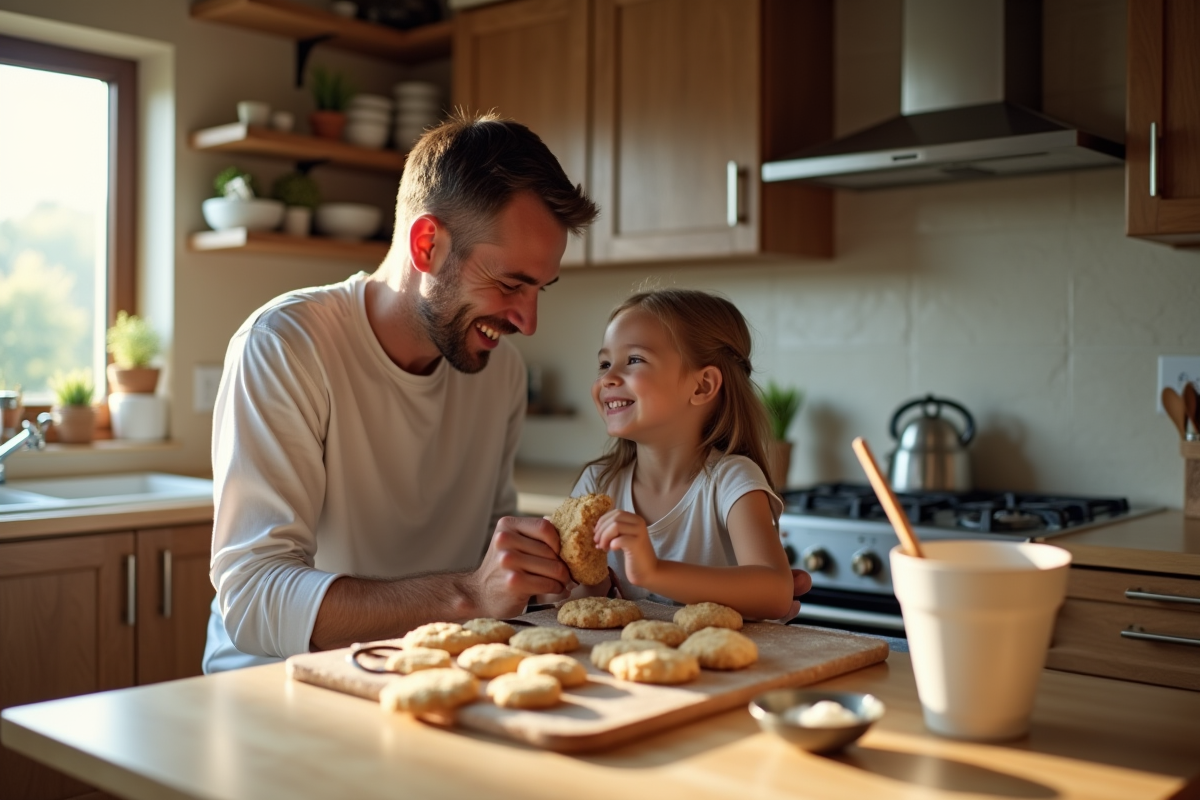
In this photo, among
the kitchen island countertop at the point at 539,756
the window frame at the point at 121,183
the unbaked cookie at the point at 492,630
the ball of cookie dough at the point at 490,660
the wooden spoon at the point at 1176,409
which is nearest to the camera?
the kitchen island countertop at the point at 539,756

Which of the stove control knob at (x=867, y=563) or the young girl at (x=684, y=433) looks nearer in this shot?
the young girl at (x=684, y=433)

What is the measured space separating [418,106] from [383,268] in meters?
1.85

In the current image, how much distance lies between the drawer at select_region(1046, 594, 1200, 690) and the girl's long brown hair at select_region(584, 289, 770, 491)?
739 millimetres

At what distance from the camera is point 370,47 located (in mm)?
3781

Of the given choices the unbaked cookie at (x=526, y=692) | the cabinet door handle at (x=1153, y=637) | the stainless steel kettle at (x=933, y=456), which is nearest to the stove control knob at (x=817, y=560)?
the stainless steel kettle at (x=933, y=456)

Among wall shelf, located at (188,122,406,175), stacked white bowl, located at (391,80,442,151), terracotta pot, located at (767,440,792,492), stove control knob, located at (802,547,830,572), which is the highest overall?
stacked white bowl, located at (391,80,442,151)

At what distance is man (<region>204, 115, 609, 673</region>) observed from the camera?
1.55 meters

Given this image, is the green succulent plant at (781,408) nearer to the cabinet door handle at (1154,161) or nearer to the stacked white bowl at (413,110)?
the cabinet door handle at (1154,161)

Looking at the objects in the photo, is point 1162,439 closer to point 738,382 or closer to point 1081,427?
point 1081,427

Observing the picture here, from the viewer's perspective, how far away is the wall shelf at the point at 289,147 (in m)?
3.26

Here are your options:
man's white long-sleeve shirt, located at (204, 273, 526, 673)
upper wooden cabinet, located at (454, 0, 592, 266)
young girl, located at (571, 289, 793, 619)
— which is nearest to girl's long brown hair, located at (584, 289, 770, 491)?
young girl, located at (571, 289, 793, 619)

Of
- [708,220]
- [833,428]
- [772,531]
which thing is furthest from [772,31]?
[772,531]

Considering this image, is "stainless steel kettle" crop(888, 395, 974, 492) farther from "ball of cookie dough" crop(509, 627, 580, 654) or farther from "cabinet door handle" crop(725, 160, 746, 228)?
"ball of cookie dough" crop(509, 627, 580, 654)

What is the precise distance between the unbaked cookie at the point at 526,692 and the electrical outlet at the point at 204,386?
2634 millimetres
